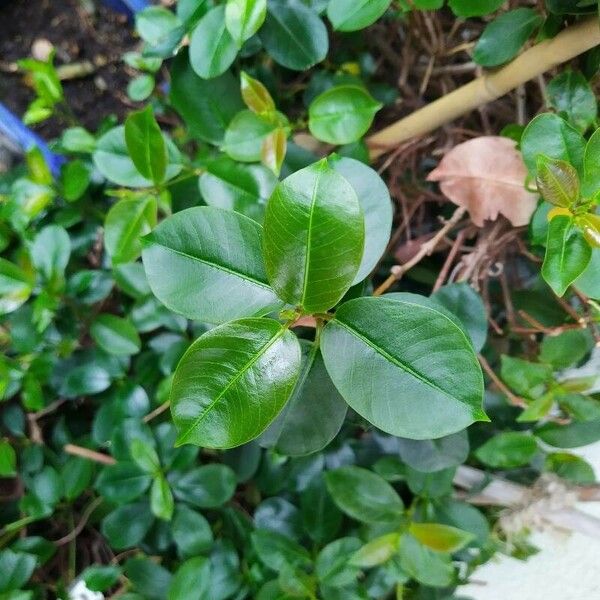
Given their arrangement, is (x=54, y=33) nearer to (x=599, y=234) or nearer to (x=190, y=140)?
(x=190, y=140)

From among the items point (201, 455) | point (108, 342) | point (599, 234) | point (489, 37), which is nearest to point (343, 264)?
point (599, 234)

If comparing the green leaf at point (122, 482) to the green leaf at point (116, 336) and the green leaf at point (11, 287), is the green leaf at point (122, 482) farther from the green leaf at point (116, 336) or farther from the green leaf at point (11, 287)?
the green leaf at point (11, 287)

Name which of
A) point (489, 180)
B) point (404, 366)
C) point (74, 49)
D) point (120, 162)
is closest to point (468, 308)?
point (489, 180)

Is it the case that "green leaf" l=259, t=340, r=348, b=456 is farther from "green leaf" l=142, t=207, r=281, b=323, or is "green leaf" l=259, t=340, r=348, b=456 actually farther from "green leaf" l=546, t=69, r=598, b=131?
"green leaf" l=546, t=69, r=598, b=131

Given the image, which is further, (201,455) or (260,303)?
(201,455)

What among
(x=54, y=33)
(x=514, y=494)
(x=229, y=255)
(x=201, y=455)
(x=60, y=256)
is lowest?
(x=514, y=494)

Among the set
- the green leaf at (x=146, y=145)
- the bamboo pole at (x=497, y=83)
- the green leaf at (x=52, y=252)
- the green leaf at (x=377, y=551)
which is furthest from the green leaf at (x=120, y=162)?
the green leaf at (x=377, y=551)
